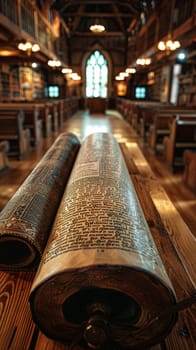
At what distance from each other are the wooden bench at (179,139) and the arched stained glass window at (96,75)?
17160 mm

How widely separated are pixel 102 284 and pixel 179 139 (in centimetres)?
388

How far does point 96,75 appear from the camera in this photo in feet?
66.3

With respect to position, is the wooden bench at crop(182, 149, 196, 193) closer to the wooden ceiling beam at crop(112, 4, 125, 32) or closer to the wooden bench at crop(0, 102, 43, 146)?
the wooden bench at crop(0, 102, 43, 146)

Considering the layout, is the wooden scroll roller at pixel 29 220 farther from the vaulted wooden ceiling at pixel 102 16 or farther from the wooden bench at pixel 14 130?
the vaulted wooden ceiling at pixel 102 16

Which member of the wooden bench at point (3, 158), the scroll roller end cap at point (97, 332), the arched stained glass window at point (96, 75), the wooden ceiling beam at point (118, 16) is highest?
the wooden ceiling beam at point (118, 16)

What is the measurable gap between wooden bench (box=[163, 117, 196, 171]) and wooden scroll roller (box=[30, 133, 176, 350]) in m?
3.26

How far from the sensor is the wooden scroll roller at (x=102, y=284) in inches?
28.1

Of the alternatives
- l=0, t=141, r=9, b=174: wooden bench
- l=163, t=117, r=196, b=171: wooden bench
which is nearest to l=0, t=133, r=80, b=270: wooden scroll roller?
l=0, t=141, r=9, b=174: wooden bench

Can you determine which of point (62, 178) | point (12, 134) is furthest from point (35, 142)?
point (62, 178)

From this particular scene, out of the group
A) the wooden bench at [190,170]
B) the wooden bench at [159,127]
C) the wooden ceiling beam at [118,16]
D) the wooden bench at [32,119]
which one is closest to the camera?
the wooden bench at [190,170]

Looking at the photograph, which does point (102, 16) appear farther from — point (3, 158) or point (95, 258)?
point (95, 258)

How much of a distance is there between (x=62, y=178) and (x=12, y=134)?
338 centimetres

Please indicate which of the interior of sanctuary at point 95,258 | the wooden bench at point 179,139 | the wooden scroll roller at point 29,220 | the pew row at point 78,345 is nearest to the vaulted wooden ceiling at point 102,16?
the wooden bench at point 179,139

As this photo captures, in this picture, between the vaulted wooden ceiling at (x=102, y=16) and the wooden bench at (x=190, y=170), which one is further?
the vaulted wooden ceiling at (x=102, y=16)
